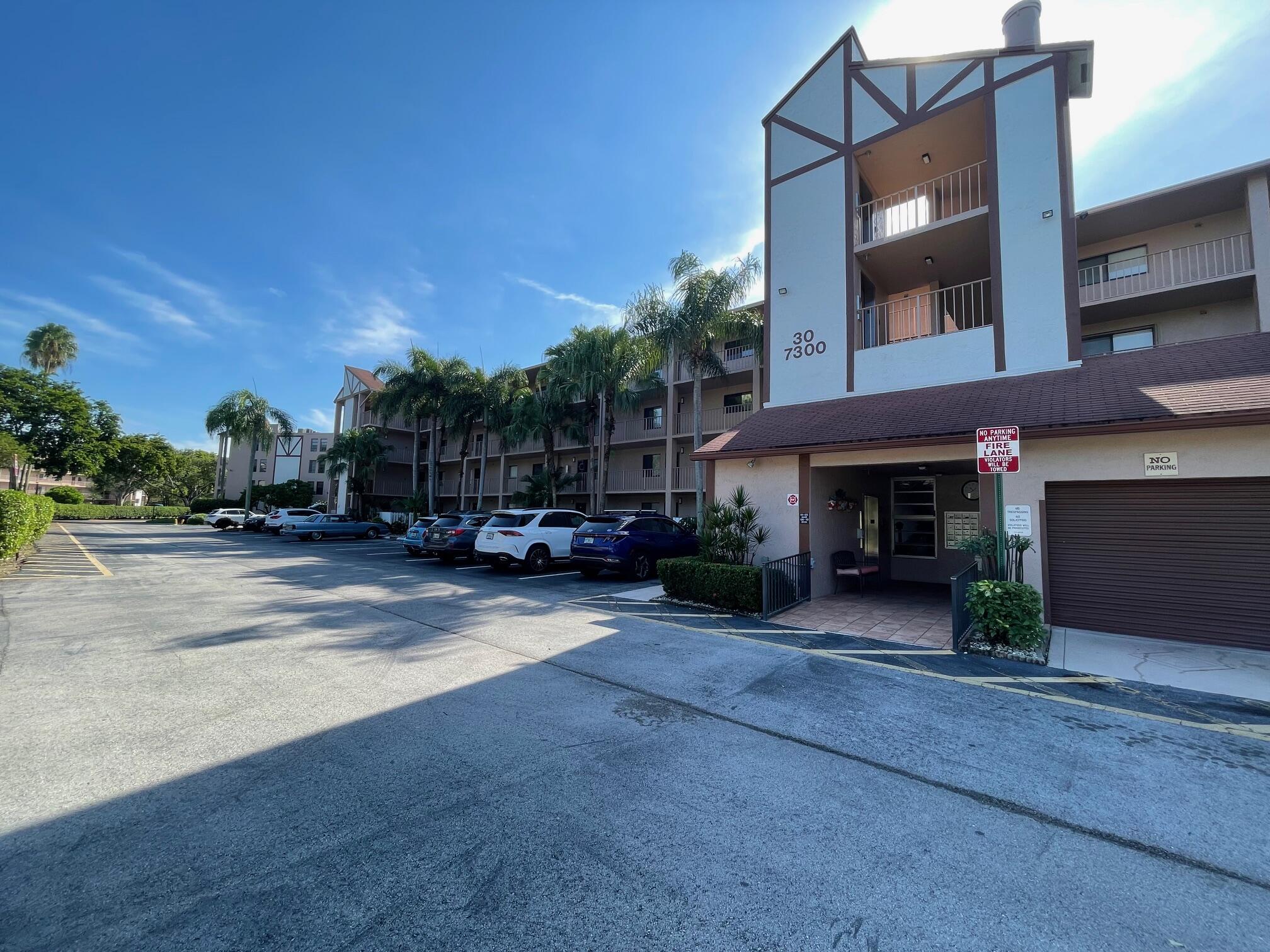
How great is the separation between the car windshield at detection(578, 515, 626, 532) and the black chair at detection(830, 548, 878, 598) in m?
5.18

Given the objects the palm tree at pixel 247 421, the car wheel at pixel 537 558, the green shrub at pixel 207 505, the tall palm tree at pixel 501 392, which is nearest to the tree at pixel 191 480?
the green shrub at pixel 207 505

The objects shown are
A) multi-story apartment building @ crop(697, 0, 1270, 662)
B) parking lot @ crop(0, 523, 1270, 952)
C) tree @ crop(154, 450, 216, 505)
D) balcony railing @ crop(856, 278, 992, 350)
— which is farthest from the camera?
tree @ crop(154, 450, 216, 505)

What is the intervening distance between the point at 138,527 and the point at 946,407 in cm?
4753

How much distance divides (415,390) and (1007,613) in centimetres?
2903

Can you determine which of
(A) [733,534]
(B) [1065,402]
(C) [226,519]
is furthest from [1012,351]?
(C) [226,519]

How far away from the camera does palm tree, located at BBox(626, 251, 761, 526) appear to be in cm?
1691

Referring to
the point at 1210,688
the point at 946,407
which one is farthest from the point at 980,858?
the point at 946,407

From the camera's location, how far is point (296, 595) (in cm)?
1073

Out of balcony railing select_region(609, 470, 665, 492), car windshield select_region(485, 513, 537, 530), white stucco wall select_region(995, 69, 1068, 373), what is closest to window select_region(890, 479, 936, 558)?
white stucco wall select_region(995, 69, 1068, 373)

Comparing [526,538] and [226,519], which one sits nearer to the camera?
[526,538]

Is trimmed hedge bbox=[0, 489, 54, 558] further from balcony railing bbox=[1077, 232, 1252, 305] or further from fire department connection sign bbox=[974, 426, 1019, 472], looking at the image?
balcony railing bbox=[1077, 232, 1252, 305]

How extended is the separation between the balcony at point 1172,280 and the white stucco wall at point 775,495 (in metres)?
8.58

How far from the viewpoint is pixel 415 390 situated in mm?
29516

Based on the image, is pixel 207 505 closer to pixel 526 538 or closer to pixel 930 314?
pixel 526 538
